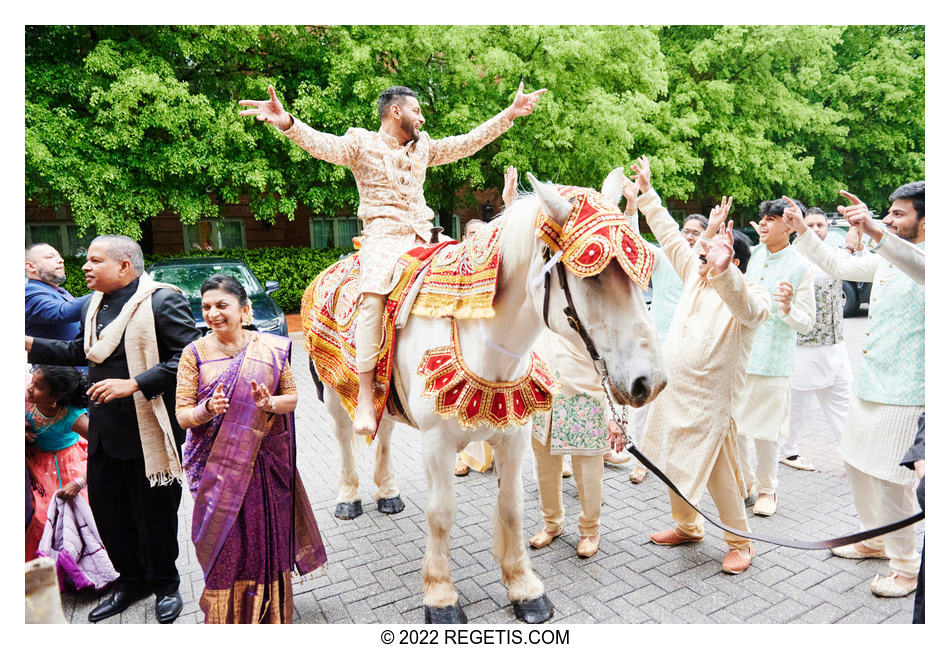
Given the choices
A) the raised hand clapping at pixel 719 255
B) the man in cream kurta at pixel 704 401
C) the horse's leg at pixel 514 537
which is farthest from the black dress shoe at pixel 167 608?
the raised hand clapping at pixel 719 255

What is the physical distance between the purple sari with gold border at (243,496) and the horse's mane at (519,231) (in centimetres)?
132

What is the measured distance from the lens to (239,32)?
8.78m

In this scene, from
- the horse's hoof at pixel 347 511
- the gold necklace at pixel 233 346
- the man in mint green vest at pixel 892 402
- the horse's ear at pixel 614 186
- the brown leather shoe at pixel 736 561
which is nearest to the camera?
the horse's ear at pixel 614 186

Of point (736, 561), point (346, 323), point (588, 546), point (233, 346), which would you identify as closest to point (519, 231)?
point (346, 323)

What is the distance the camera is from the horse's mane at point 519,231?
2.47 metres

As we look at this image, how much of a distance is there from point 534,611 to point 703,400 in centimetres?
161

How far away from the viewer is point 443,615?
301 cm

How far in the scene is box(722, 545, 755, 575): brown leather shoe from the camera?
3453mm

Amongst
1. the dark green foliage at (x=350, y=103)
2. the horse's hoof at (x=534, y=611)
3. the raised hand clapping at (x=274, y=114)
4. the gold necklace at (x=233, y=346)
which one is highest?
the dark green foliage at (x=350, y=103)

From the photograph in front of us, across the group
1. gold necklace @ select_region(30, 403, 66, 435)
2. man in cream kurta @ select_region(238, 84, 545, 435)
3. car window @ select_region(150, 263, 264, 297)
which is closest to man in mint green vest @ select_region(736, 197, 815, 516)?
man in cream kurta @ select_region(238, 84, 545, 435)

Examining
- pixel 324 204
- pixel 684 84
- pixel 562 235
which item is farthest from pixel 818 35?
pixel 562 235

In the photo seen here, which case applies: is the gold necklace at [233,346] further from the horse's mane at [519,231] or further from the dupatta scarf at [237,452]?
the horse's mane at [519,231]

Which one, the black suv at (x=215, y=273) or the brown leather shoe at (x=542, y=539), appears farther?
the black suv at (x=215, y=273)

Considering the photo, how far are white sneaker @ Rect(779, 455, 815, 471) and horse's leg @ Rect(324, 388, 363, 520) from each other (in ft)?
12.6
